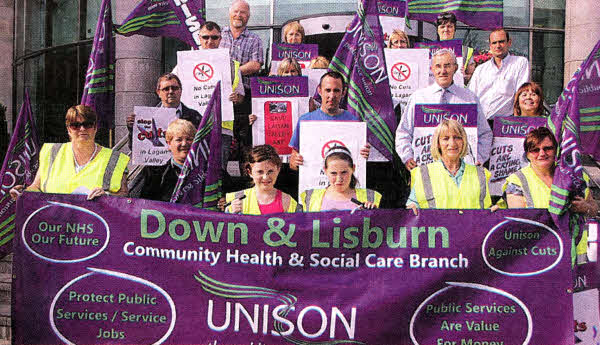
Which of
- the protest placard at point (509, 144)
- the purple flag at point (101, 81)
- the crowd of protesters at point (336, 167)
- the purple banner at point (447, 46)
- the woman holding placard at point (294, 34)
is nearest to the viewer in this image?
the crowd of protesters at point (336, 167)

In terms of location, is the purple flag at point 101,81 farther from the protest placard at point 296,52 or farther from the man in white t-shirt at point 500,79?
the man in white t-shirt at point 500,79

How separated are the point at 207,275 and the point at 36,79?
12569 mm

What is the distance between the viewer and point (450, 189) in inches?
205

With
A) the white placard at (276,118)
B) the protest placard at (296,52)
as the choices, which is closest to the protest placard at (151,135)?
the white placard at (276,118)

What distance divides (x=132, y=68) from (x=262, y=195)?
7.82 meters

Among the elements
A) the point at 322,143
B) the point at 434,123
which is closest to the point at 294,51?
the point at 434,123

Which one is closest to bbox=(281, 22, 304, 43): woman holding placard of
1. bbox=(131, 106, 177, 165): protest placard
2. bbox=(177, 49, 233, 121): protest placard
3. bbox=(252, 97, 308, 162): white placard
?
bbox=(177, 49, 233, 121): protest placard

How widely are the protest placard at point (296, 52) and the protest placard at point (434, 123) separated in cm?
231

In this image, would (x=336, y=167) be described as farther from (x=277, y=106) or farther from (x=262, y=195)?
(x=277, y=106)

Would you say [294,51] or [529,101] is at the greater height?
[294,51]

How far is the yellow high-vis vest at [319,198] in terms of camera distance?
5250 mm

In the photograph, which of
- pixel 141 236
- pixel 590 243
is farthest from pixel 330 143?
pixel 590 243

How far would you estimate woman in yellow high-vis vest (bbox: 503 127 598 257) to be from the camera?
5.03m

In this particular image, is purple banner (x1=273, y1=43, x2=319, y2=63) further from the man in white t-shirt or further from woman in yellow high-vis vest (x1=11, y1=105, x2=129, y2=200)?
woman in yellow high-vis vest (x1=11, y1=105, x2=129, y2=200)
